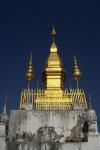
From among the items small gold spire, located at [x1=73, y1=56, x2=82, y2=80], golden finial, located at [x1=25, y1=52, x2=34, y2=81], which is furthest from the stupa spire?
golden finial, located at [x1=25, y1=52, x2=34, y2=81]

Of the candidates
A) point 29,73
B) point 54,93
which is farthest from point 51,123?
point 29,73

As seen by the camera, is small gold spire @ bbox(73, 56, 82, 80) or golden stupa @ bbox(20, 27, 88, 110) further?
small gold spire @ bbox(73, 56, 82, 80)

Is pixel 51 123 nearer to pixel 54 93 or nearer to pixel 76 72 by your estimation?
pixel 54 93

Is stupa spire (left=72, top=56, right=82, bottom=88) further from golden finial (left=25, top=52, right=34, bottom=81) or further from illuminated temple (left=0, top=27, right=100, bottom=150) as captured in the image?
golden finial (left=25, top=52, right=34, bottom=81)

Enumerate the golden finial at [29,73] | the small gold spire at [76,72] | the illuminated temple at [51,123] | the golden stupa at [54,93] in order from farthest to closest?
1. the small gold spire at [76,72]
2. the golden finial at [29,73]
3. the golden stupa at [54,93]
4. the illuminated temple at [51,123]

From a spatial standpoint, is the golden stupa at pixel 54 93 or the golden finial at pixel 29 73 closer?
the golden stupa at pixel 54 93

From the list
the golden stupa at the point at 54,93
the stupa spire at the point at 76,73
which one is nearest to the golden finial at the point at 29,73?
the golden stupa at the point at 54,93

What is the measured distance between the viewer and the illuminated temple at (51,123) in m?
20.3

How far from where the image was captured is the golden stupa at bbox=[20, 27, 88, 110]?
928 inches

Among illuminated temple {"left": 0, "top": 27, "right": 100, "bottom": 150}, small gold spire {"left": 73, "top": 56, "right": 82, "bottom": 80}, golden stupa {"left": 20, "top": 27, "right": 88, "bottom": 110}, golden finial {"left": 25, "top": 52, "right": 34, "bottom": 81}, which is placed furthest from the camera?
small gold spire {"left": 73, "top": 56, "right": 82, "bottom": 80}

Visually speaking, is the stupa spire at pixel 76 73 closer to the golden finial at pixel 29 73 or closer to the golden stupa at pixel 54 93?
the golden stupa at pixel 54 93

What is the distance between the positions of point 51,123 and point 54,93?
3.76 metres

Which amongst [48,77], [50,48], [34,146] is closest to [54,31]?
[50,48]

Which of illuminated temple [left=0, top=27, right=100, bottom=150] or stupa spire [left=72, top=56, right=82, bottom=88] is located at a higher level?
stupa spire [left=72, top=56, right=82, bottom=88]
